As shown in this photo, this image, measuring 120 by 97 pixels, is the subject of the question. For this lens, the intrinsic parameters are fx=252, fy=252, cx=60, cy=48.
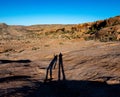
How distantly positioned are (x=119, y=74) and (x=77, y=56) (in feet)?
13.9

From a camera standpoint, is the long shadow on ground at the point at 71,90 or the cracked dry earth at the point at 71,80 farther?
the cracked dry earth at the point at 71,80

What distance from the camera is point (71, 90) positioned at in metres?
7.93

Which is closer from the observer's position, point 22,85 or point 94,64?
point 22,85

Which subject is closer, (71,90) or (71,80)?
(71,90)

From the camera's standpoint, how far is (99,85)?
830cm

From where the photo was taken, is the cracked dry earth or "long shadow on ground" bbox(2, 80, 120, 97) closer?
"long shadow on ground" bbox(2, 80, 120, 97)

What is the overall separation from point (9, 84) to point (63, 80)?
199cm

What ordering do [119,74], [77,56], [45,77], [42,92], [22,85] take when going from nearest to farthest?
[42,92] → [22,85] → [119,74] → [45,77] → [77,56]

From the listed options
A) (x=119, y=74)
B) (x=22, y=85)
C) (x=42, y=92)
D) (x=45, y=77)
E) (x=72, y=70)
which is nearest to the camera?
(x=42, y=92)

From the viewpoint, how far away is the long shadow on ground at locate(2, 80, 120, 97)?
7300 mm

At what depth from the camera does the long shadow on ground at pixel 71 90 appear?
730 centimetres

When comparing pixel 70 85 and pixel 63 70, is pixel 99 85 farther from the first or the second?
pixel 63 70

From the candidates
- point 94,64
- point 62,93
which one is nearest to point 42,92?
point 62,93

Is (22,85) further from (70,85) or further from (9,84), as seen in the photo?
(70,85)
